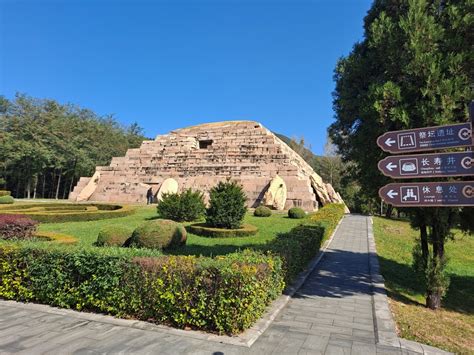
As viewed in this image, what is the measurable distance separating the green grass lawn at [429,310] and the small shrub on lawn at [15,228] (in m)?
10.1

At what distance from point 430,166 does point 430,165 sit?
2 cm

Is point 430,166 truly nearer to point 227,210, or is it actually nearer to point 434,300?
point 434,300

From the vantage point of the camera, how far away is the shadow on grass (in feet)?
22.5

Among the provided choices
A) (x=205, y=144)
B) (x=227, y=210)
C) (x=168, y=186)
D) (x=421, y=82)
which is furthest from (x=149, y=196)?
(x=421, y=82)

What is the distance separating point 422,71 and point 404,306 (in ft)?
14.7

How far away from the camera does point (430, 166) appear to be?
4.57 m

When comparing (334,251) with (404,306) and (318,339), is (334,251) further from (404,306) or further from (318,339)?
(318,339)

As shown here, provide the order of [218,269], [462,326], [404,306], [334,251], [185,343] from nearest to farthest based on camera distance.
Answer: [185,343] → [218,269] → [462,326] → [404,306] → [334,251]

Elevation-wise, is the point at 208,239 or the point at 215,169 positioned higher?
the point at 215,169

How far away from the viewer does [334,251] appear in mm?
11625

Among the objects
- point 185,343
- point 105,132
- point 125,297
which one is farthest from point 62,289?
point 105,132

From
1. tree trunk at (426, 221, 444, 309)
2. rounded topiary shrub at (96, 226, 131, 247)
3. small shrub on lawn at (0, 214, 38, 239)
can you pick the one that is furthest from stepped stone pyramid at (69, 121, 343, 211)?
tree trunk at (426, 221, 444, 309)

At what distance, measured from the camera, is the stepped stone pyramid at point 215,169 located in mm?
23359

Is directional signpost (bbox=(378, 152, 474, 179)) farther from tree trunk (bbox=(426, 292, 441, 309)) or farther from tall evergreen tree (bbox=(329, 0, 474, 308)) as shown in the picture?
tree trunk (bbox=(426, 292, 441, 309))
